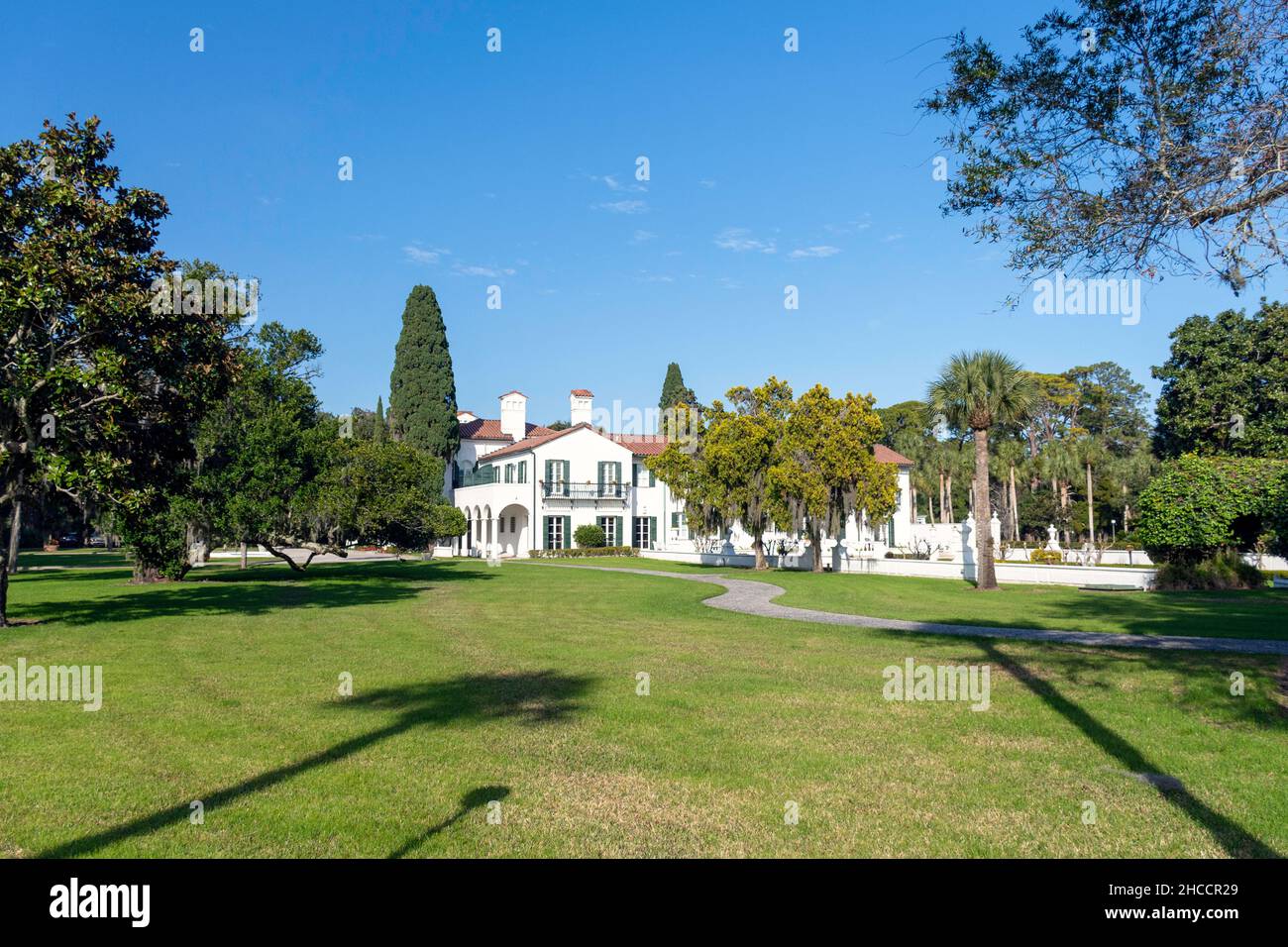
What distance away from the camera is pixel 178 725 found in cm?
870

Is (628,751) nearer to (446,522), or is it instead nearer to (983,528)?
(983,528)

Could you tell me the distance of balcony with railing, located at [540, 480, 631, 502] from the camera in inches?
2133

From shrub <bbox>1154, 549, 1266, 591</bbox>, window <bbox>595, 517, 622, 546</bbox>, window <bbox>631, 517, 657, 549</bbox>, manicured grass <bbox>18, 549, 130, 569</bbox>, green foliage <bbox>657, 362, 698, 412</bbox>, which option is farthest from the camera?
green foliage <bbox>657, 362, 698, 412</bbox>

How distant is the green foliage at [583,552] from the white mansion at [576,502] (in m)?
1.19

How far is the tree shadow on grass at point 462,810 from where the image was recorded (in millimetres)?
5375

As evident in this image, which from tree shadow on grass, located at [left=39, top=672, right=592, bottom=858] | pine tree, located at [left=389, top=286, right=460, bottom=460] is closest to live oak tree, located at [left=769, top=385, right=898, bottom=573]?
tree shadow on grass, located at [left=39, top=672, right=592, bottom=858]

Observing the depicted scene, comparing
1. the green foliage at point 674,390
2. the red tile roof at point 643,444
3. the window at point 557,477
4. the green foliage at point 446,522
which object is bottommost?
the green foliage at point 446,522

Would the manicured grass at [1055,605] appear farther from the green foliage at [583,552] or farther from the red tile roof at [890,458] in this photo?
the red tile roof at [890,458]

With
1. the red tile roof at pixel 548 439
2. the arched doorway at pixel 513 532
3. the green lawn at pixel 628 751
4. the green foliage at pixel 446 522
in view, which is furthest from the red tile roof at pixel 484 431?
the green lawn at pixel 628 751

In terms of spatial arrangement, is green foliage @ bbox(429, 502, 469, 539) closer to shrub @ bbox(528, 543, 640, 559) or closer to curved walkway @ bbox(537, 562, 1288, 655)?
shrub @ bbox(528, 543, 640, 559)

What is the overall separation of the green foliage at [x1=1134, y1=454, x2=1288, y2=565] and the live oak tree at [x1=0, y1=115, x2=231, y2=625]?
100.0ft

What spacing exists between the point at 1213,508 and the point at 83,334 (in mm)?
33222
